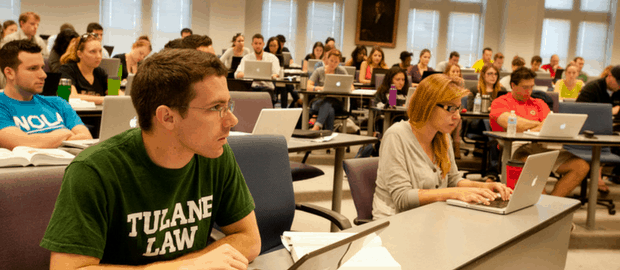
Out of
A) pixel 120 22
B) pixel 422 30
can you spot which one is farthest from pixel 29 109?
pixel 422 30

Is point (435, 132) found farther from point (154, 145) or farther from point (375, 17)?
point (375, 17)

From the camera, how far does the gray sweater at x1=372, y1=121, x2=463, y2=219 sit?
7.04 feet

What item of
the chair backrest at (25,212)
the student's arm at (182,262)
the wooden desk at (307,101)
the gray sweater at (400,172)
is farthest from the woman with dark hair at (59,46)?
the student's arm at (182,262)

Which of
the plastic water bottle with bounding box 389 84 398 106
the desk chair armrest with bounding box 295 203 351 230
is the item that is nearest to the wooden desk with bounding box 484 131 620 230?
the plastic water bottle with bounding box 389 84 398 106

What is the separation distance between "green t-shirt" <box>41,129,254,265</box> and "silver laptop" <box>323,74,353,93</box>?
16.2 ft

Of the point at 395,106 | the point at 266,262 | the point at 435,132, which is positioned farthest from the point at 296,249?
the point at 395,106

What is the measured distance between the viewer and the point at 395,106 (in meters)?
5.53

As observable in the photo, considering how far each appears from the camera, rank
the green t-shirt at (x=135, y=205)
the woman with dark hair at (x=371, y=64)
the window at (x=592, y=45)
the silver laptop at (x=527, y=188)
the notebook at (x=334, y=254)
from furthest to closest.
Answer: the window at (x=592, y=45), the woman with dark hair at (x=371, y=64), the silver laptop at (x=527, y=188), the green t-shirt at (x=135, y=205), the notebook at (x=334, y=254)

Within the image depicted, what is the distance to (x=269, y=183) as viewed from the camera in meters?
1.98

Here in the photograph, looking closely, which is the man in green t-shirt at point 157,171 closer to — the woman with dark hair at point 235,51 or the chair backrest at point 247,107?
the chair backrest at point 247,107

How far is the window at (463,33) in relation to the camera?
13.9 m

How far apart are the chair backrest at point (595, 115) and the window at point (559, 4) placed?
34.0ft

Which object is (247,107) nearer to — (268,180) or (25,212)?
(268,180)

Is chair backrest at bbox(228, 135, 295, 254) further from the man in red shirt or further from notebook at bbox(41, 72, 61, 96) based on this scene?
the man in red shirt
